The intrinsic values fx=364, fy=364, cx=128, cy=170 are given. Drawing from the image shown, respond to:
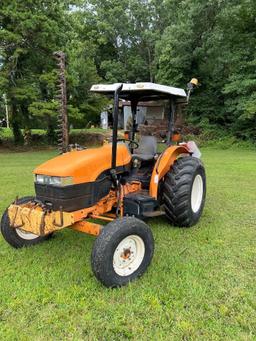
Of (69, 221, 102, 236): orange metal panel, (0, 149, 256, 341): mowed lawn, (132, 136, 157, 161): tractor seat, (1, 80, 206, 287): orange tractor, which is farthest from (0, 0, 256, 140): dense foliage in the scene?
(69, 221, 102, 236): orange metal panel

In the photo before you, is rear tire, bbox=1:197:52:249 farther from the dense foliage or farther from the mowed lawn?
the dense foliage

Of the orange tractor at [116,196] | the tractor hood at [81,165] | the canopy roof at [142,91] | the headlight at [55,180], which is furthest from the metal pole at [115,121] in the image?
the headlight at [55,180]

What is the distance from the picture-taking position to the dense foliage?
647 inches

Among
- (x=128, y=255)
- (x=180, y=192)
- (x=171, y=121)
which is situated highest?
(x=171, y=121)

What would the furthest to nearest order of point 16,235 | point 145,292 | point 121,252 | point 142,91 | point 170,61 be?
1. point 170,61
2. point 142,91
3. point 16,235
4. point 121,252
5. point 145,292

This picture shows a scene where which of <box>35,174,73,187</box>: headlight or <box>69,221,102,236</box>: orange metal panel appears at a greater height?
<box>35,174,73,187</box>: headlight

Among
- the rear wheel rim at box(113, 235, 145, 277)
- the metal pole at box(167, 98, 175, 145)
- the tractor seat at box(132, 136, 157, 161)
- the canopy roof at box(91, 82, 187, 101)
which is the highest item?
the canopy roof at box(91, 82, 187, 101)

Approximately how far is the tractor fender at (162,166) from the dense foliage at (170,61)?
12.3m

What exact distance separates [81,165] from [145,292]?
4.40 feet

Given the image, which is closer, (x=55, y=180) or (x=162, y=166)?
(x=55, y=180)

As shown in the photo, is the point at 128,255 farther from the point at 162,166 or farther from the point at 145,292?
the point at 162,166

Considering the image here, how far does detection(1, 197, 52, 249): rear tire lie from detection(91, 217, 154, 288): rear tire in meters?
1.16

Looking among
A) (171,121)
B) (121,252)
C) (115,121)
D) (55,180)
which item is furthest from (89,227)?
(171,121)

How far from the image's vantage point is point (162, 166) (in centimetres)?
445
